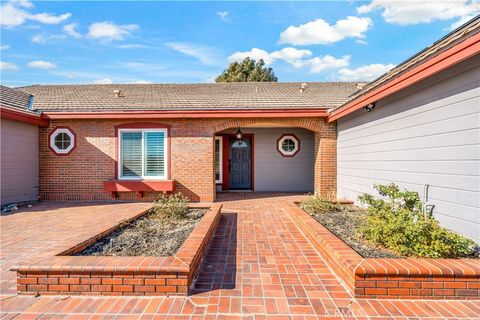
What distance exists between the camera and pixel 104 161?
791 cm

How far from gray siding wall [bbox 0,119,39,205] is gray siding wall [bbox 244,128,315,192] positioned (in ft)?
23.7

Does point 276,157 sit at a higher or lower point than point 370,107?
lower

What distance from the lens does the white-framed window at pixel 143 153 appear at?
7.95m

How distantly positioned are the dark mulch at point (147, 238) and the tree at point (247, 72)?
76.8 feet

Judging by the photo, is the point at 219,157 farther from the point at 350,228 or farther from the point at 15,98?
the point at 15,98

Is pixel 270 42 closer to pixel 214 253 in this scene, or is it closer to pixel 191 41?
pixel 191 41

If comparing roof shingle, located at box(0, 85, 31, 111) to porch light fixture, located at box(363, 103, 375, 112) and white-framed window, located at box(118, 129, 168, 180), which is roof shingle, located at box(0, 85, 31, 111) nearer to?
white-framed window, located at box(118, 129, 168, 180)

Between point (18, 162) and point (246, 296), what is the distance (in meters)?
8.09

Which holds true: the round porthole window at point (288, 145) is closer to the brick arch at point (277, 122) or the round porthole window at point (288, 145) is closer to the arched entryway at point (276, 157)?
the arched entryway at point (276, 157)

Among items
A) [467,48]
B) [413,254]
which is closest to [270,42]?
[467,48]

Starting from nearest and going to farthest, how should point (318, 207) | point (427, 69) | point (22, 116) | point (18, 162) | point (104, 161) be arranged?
point (427, 69), point (318, 207), point (22, 116), point (18, 162), point (104, 161)

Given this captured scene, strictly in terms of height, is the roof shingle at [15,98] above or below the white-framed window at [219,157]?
above

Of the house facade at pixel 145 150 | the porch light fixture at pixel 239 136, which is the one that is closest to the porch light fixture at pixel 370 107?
the house facade at pixel 145 150

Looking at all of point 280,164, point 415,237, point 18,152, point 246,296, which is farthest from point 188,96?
point 415,237
